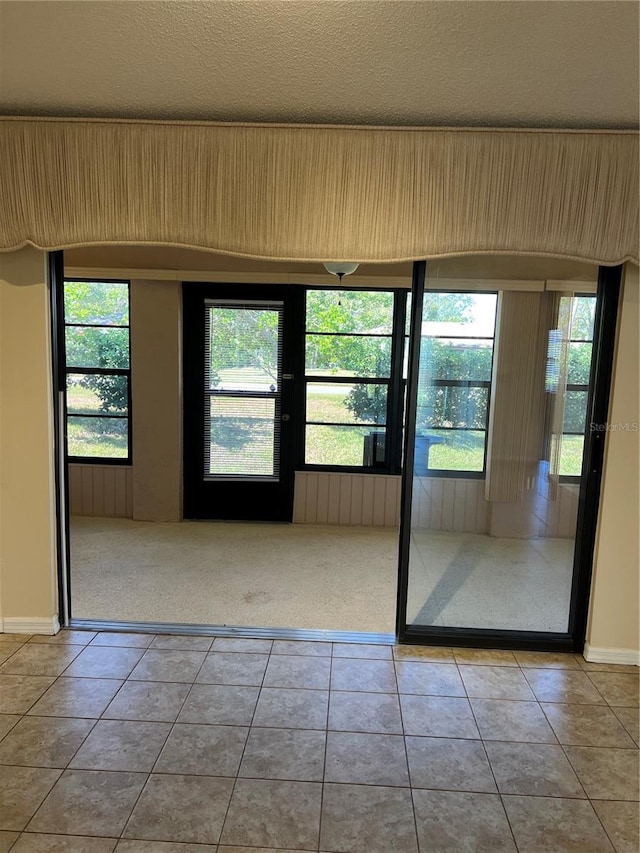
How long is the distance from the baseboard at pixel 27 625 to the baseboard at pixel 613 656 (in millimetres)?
2676

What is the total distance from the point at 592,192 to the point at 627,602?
6.25 feet

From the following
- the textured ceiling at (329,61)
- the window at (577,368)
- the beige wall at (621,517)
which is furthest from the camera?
the window at (577,368)

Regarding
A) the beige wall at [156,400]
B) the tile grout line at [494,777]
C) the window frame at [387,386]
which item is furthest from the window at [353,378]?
the tile grout line at [494,777]

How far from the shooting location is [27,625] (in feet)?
9.14

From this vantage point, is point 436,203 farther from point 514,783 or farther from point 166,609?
point 166,609

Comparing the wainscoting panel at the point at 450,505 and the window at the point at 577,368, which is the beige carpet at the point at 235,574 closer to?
the wainscoting panel at the point at 450,505

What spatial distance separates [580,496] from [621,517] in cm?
20

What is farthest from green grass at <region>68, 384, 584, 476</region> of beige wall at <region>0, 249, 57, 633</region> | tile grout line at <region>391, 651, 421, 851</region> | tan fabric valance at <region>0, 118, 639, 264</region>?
tan fabric valance at <region>0, 118, 639, 264</region>

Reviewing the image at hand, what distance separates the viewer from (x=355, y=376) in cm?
483

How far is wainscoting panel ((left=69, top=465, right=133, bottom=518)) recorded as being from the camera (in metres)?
4.91

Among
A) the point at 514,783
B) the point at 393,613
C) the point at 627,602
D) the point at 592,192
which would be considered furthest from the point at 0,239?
the point at 627,602

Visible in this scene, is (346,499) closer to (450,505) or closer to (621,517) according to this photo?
(450,505)

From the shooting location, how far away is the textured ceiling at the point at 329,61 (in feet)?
5.51

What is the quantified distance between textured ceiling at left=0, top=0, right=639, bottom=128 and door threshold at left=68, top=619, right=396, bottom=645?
8.04 ft
